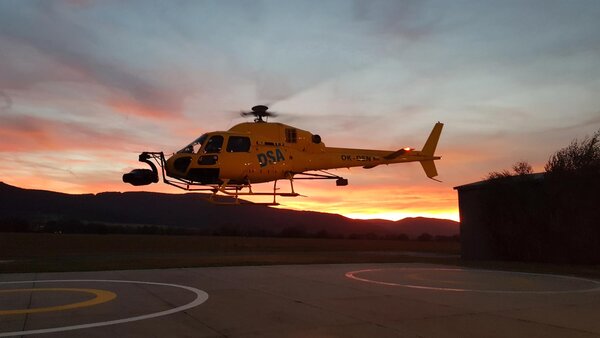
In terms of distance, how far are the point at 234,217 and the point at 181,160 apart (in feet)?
436

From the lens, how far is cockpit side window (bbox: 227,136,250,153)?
17.0 m

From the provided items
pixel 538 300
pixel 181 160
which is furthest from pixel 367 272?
pixel 181 160

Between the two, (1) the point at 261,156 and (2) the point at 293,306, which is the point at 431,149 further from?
(2) the point at 293,306

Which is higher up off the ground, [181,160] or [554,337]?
[181,160]

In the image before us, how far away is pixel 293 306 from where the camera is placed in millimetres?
8906

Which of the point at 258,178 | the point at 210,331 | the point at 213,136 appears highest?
the point at 213,136

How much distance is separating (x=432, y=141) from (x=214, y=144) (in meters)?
→ 10.5

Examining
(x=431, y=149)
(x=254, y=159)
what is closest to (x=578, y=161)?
(x=431, y=149)

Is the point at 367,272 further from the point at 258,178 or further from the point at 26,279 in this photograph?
the point at 26,279

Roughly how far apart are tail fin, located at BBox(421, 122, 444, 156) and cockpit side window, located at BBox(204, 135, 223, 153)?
9816 mm

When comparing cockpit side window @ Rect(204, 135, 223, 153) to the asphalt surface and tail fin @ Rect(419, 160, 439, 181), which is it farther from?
tail fin @ Rect(419, 160, 439, 181)

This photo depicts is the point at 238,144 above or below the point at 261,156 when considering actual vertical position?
above

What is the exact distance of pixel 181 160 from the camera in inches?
637

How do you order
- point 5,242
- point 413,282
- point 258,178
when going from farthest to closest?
point 5,242 < point 258,178 < point 413,282
